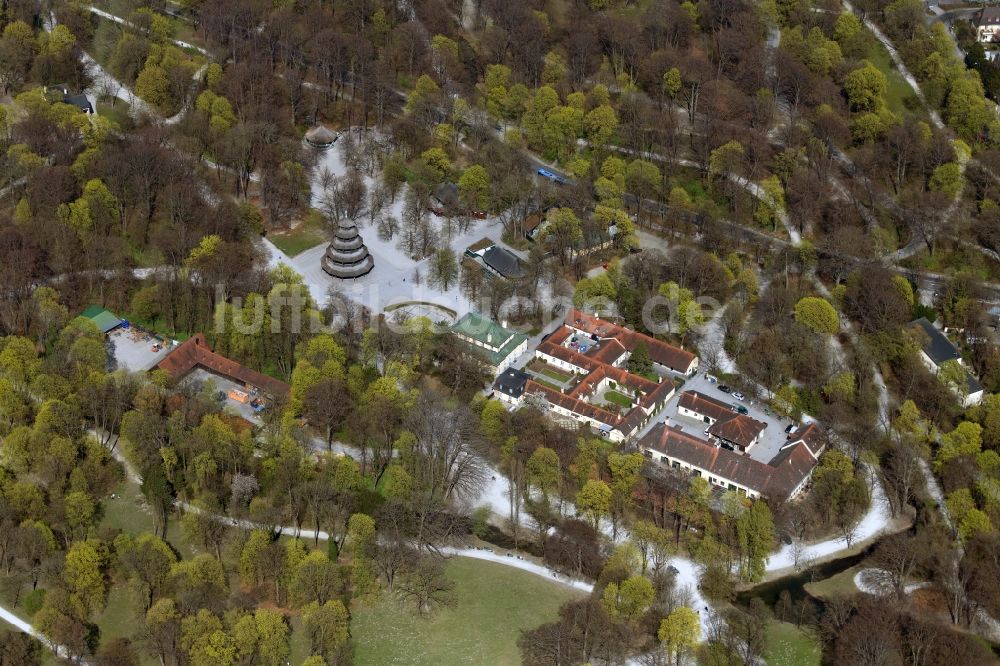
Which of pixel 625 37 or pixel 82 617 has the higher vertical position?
pixel 625 37

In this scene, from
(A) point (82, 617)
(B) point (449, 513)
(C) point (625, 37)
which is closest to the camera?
(A) point (82, 617)

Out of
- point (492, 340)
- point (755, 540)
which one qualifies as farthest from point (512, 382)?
point (755, 540)

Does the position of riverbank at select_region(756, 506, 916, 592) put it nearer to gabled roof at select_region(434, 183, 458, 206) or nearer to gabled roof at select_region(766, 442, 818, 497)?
gabled roof at select_region(766, 442, 818, 497)

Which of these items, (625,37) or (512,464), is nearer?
(512,464)

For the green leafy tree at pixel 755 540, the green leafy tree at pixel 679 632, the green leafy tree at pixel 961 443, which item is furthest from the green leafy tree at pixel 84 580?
the green leafy tree at pixel 961 443

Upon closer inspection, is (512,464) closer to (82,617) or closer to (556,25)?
(82,617)

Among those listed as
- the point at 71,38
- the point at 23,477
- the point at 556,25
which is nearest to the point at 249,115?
the point at 71,38

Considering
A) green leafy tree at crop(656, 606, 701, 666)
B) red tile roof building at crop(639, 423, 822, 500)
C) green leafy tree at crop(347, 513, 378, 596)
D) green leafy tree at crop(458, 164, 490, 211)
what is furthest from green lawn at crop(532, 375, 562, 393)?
green leafy tree at crop(656, 606, 701, 666)

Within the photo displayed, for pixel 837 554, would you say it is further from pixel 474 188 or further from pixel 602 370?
pixel 474 188
